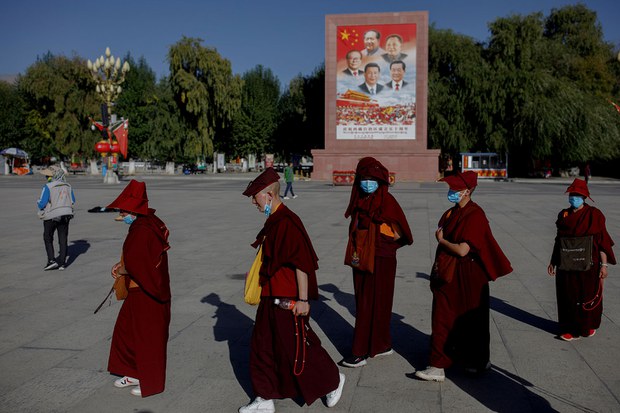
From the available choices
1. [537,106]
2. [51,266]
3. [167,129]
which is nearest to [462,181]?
[51,266]

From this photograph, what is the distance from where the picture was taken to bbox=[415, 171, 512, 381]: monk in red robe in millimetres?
4559

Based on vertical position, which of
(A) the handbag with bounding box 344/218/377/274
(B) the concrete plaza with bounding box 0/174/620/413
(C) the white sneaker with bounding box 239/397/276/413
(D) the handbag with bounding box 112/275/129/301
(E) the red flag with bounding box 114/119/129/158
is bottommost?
(B) the concrete plaza with bounding box 0/174/620/413

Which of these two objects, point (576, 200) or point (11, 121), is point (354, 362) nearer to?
point (576, 200)

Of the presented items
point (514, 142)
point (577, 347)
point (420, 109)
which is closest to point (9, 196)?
point (577, 347)

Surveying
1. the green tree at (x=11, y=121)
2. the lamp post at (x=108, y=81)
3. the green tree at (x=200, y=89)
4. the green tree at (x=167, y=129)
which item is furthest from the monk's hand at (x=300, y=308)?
the green tree at (x=11, y=121)

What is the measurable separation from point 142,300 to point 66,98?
5345cm

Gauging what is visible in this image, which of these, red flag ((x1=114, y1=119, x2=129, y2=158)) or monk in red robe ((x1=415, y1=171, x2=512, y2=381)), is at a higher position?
red flag ((x1=114, y1=119, x2=129, y2=158))

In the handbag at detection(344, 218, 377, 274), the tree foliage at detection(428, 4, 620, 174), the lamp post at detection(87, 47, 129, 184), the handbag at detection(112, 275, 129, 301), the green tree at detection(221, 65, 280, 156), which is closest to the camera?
the handbag at detection(112, 275, 129, 301)

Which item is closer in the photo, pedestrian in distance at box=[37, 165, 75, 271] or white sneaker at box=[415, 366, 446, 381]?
white sneaker at box=[415, 366, 446, 381]

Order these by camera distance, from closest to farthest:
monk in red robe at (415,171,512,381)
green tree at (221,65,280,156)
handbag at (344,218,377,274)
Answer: monk in red robe at (415,171,512,381) → handbag at (344,218,377,274) → green tree at (221,65,280,156)

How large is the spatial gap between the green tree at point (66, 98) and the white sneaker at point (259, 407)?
52.8m

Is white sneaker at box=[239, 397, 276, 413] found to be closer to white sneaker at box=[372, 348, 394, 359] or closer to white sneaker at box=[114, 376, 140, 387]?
white sneaker at box=[114, 376, 140, 387]

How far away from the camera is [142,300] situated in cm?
418

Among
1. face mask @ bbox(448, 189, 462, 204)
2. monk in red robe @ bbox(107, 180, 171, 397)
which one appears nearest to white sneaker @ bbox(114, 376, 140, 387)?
monk in red robe @ bbox(107, 180, 171, 397)
